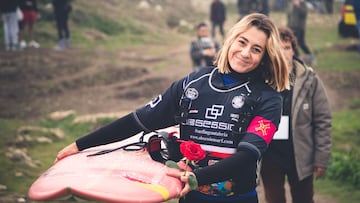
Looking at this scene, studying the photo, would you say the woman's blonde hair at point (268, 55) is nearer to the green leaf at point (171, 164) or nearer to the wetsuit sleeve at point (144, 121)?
the wetsuit sleeve at point (144, 121)

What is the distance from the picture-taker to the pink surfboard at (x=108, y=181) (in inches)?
108

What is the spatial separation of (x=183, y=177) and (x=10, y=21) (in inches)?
470

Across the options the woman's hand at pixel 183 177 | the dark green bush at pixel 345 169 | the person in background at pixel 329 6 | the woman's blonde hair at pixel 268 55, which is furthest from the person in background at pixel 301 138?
the person in background at pixel 329 6

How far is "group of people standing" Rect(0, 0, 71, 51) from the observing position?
1391 cm

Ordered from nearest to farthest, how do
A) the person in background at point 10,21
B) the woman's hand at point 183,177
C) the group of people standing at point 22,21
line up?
the woman's hand at point 183,177 → the person in background at point 10,21 → the group of people standing at point 22,21

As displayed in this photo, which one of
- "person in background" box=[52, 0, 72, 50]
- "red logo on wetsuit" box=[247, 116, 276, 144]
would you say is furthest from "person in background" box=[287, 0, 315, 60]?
"red logo on wetsuit" box=[247, 116, 276, 144]

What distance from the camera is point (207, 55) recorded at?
10469 mm

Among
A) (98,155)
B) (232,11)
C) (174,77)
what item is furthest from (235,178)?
(232,11)

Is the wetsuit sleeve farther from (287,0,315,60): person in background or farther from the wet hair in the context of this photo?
(287,0,315,60): person in background

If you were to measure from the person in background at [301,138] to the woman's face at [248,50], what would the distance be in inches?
66.7

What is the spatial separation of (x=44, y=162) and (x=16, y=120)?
2.74 metres

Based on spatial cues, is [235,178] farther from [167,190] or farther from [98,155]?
A: [98,155]

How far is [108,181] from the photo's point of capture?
2840 mm

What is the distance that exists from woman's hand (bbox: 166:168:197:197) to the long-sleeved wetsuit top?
4cm
